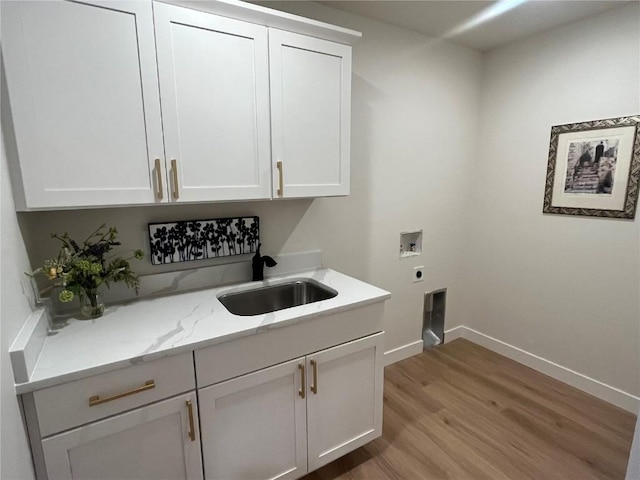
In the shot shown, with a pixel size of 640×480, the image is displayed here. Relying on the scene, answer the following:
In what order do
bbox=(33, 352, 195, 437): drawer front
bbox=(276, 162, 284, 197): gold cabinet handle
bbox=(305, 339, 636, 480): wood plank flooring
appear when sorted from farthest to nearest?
bbox=(305, 339, 636, 480): wood plank flooring → bbox=(276, 162, 284, 197): gold cabinet handle → bbox=(33, 352, 195, 437): drawer front

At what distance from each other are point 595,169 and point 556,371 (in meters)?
1.47

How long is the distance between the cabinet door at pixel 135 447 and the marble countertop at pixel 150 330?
0.21 m

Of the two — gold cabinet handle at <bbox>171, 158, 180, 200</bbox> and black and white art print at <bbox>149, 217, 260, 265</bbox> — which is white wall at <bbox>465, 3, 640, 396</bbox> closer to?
black and white art print at <bbox>149, 217, 260, 265</bbox>

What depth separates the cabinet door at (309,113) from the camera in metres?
1.54

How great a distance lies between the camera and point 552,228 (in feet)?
7.77

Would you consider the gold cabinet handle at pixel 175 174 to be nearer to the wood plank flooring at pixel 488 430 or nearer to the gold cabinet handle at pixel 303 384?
the gold cabinet handle at pixel 303 384

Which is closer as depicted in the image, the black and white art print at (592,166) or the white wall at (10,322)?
the white wall at (10,322)

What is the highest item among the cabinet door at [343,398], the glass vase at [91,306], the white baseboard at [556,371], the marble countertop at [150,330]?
the glass vase at [91,306]

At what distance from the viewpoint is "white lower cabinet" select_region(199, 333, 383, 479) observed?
1.31m

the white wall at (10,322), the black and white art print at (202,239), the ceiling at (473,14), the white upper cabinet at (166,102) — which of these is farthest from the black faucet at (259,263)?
the ceiling at (473,14)

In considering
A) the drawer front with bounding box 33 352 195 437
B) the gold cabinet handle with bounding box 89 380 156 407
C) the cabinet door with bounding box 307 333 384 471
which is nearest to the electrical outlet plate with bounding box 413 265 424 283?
the cabinet door with bounding box 307 333 384 471

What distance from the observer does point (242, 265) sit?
1.87 metres

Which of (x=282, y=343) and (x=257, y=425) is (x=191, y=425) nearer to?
(x=257, y=425)

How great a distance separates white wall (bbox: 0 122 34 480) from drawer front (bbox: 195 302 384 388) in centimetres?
50
